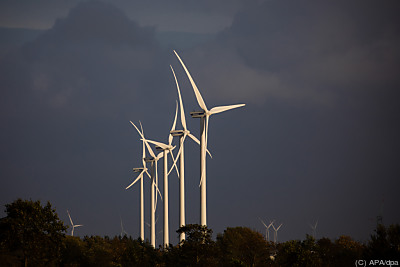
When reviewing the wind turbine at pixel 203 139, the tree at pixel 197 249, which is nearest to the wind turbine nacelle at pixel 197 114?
the wind turbine at pixel 203 139

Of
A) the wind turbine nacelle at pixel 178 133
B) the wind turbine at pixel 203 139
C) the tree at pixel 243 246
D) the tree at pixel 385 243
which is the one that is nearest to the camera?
the tree at pixel 385 243

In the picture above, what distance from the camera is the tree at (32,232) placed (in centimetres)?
6212

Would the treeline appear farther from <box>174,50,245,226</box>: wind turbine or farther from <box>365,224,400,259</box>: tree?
<box>174,50,245,226</box>: wind turbine

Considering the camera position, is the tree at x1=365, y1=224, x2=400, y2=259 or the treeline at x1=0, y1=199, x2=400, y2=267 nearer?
the tree at x1=365, y1=224, x2=400, y2=259

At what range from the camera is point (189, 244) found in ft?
239

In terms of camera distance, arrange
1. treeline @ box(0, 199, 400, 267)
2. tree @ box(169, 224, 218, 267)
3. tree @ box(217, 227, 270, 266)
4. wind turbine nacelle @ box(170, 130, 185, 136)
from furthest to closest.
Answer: wind turbine nacelle @ box(170, 130, 185, 136) < tree @ box(217, 227, 270, 266) < tree @ box(169, 224, 218, 267) < treeline @ box(0, 199, 400, 267)

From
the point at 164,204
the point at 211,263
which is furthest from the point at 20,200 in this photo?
the point at 164,204

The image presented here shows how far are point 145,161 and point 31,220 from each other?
92.2 m

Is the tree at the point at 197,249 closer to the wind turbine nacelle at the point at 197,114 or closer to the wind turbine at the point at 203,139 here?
the wind turbine at the point at 203,139

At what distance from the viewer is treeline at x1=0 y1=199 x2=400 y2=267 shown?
58.8 m

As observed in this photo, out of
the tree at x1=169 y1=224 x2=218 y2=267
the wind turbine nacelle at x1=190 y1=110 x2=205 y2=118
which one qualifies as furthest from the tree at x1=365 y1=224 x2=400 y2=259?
the wind turbine nacelle at x1=190 y1=110 x2=205 y2=118

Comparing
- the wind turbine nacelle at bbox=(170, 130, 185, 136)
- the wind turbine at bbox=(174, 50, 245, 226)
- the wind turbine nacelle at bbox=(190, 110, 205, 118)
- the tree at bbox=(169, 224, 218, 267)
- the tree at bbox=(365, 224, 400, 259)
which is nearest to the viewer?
the tree at bbox=(365, 224, 400, 259)

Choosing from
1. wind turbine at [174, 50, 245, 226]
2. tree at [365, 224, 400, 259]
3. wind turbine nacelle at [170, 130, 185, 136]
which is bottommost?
tree at [365, 224, 400, 259]

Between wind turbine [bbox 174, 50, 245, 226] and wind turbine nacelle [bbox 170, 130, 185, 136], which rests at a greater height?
wind turbine nacelle [bbox 170, 130, 185, 136]
